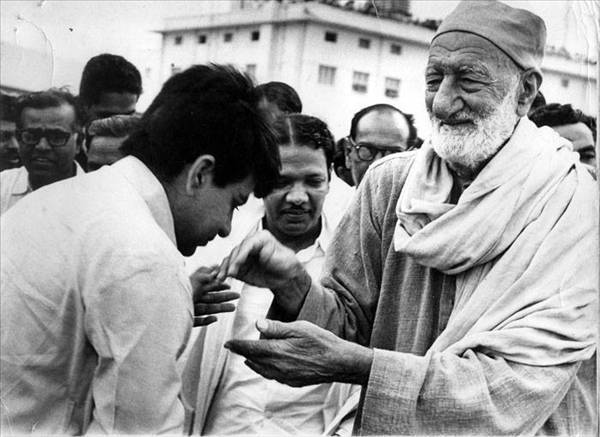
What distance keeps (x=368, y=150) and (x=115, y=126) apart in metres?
0.72

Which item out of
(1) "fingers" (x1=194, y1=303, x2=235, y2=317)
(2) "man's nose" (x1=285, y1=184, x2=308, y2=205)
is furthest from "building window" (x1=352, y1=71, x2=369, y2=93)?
(1) "fingers" (x1=194, y1=303, x2=235, y2=317)

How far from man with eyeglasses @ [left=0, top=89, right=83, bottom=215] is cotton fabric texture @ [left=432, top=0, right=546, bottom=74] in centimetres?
98

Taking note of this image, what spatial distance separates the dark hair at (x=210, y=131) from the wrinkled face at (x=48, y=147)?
0.46 ft

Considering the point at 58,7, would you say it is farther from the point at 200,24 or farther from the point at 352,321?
the point at 352,321

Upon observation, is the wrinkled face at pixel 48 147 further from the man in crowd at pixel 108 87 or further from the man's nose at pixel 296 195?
the man's nose at pixel 296 195

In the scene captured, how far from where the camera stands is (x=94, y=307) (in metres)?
2.11

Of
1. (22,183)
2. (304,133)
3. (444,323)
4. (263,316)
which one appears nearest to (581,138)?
(444,323)

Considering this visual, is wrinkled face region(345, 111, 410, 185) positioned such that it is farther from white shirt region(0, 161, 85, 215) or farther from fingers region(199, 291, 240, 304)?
white shirt region(0, 161, 85, 215)

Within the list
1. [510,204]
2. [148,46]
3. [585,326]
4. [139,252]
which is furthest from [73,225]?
[585,326]

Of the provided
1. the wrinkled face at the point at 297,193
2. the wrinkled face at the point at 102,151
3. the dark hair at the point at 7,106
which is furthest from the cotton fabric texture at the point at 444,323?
the dark hair at the point at 7,106

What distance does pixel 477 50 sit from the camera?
8.02 ft

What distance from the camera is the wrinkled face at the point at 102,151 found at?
7.69 feet

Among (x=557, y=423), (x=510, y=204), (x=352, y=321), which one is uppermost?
(x=510, y=204)

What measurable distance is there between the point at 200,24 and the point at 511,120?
2.81 feet
